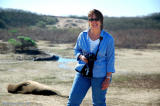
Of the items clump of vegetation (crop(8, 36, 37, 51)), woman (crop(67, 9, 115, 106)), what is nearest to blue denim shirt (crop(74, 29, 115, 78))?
woman (crop(67, 9, 115, 106))

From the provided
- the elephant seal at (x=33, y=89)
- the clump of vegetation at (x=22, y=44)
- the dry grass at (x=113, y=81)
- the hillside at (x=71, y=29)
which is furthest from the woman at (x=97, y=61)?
the hillside at (x=71, y=29)

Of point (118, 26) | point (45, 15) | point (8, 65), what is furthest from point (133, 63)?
point (45, 15)

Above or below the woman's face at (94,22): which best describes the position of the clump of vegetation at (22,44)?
below

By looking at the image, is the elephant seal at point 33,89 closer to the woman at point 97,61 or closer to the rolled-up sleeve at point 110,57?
the woman at point 97,61

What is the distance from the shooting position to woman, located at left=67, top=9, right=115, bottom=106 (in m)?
2.84

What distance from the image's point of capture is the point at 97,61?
9.39 feet

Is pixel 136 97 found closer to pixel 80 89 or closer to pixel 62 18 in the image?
pixel 80 89

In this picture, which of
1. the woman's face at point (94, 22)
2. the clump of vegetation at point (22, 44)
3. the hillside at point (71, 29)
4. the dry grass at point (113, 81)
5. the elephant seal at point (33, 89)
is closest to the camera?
the woman's face at point (94, 22)

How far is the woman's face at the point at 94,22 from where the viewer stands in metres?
2.82

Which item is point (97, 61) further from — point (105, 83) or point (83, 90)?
point (83, 90)

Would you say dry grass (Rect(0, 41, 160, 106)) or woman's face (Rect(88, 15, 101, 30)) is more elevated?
woman's face (Rect(88, 15, 101, 30))

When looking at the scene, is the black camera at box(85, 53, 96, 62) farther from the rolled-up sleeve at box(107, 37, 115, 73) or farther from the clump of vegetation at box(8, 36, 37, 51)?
the clump of vegetation at box(8, 36, 37, 51)

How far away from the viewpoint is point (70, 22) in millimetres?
41719

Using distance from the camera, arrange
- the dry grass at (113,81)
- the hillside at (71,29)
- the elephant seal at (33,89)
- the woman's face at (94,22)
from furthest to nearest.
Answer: the hillside at (71,29) → the elephant seal at (33,89) → the dry grass at (113,81) → the woman's face at (94,22)
